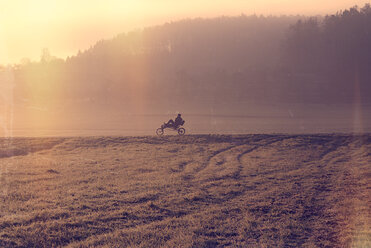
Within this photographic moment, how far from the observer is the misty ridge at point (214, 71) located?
60.9 m

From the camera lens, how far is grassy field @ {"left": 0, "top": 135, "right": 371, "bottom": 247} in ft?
24.6

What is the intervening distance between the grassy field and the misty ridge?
36.6 metres

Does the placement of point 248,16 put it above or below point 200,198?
above

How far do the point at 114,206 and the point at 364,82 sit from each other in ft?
203

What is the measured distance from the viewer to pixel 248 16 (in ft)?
338

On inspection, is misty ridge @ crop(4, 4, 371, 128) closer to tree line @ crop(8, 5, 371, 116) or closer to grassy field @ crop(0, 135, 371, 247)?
tree line @ crop(8, 5, 371, 116)

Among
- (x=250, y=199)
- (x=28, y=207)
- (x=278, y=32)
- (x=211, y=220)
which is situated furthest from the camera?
(x=278, y=32)

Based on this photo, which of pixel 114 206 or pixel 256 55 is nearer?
pixel 114 206

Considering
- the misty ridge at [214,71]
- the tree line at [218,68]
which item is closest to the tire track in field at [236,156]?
the misty ridge at [214,71]

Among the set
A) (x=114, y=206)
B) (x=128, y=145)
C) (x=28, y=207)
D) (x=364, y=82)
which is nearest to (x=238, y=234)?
(x=114, y=206)

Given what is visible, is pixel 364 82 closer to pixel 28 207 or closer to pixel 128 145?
pixel 128 145

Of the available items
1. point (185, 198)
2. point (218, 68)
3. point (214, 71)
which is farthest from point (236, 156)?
point (214, 71)

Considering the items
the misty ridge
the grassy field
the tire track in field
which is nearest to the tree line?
the misty ridge

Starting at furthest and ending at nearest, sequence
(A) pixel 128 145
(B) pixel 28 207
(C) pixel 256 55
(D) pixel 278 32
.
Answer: (D) pixel 278 32 → (C) pixel 256 55 → (A) pixel 128 145 → (B) pixel 28 207
